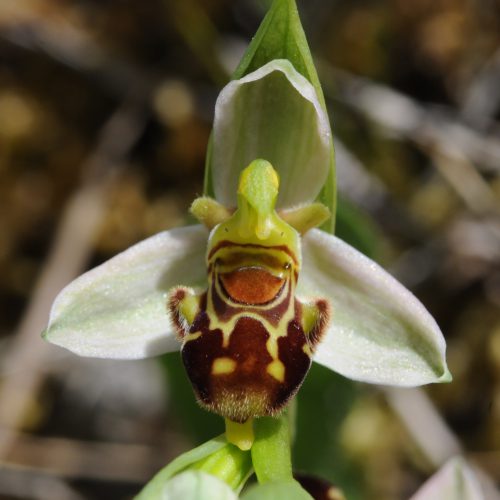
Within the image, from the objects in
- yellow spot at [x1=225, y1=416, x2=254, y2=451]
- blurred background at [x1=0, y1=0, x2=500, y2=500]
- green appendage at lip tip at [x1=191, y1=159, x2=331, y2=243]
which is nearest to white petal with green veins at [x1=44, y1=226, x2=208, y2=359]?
green appendage at lip tip at [x1=191, y1=159, x2=331, y2=243]

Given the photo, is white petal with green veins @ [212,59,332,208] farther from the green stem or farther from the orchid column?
the green stem

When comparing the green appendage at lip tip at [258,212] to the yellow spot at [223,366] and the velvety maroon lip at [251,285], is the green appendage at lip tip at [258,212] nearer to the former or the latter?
the velvety maroon lip at [251,285]

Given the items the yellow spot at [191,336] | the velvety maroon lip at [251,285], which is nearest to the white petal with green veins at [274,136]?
the velvety maroon lip at [251,285]

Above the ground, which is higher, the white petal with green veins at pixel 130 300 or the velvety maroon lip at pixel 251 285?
the velvety maroon lip at pixel 251 285

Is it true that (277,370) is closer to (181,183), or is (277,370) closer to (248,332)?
(248,332)

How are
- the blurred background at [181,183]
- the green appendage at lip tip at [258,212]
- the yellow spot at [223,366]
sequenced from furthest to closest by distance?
the blurred background at [181,183], the green appendage at lip tip at [258,212], the yellow spot at [223,366]

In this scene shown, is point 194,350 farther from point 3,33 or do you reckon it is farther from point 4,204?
point 3,33
